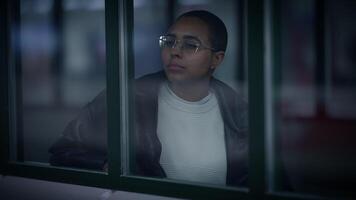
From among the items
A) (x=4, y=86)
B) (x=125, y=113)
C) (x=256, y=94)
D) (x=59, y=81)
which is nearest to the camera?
(x=256, y=94)

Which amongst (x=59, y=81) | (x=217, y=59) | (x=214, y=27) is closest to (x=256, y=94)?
(x=217, y=59)

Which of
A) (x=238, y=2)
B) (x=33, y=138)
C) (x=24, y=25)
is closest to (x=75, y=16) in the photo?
(x=24, y=25)

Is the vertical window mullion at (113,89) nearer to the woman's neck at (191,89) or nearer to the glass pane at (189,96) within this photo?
the glass pane at (189,96)

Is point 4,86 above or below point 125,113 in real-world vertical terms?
above

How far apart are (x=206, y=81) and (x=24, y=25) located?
1.83 m

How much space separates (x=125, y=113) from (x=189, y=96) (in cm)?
53

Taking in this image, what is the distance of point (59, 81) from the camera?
4.54 m

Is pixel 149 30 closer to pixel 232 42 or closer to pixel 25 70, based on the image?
pixel 232 42

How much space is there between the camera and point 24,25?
465cm

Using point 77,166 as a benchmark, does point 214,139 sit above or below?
above

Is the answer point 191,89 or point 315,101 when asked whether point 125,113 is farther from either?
point 315,101

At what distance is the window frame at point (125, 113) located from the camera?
11.3 ft

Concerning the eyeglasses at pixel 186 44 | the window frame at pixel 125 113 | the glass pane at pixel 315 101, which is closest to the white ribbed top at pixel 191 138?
the window frame at pixel 125 113

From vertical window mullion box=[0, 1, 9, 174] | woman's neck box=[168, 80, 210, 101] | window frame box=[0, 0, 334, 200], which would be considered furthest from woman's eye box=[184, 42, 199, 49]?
vertical window mullion box=[0, 1, 9, 174]
